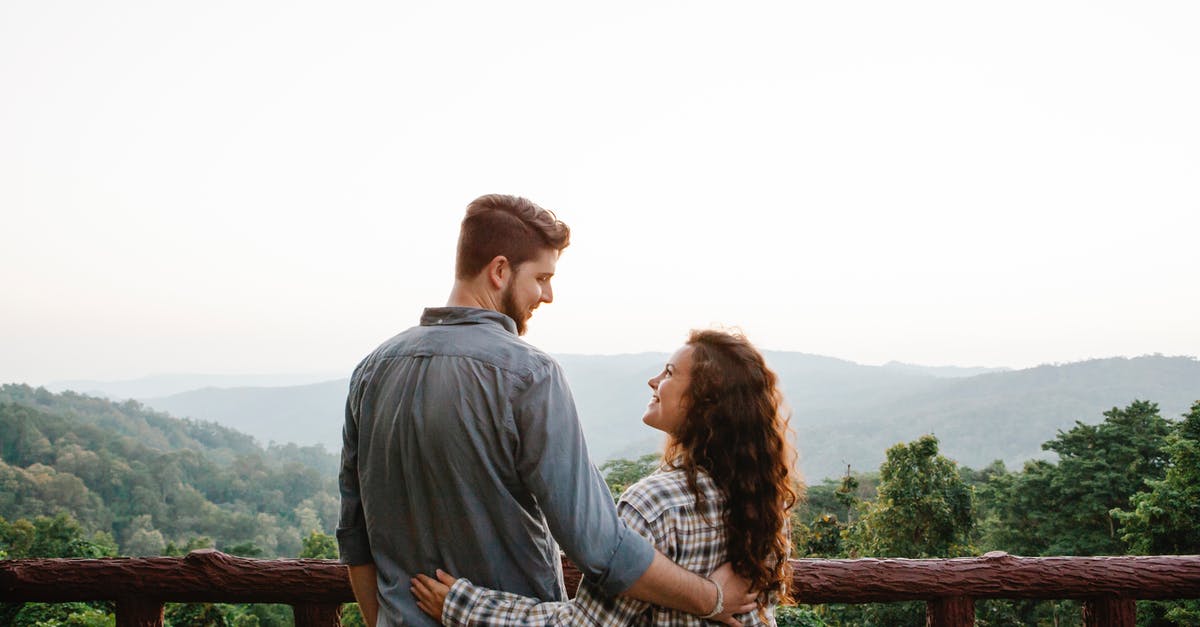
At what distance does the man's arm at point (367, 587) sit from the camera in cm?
171

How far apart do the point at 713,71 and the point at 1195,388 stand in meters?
31.6

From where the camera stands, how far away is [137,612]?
2.62 m

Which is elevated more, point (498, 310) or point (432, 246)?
point (432, 246)

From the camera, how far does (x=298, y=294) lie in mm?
40188

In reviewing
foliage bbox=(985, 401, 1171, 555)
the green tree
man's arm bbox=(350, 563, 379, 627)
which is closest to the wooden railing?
man's arm bbox=(350, 563, 379, 627)

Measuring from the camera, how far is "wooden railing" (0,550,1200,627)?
253cm

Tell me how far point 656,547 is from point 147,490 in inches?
1829

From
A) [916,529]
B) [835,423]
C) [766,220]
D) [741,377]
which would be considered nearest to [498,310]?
[741,377]

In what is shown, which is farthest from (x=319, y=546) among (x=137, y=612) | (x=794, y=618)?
(x=137, y=612)

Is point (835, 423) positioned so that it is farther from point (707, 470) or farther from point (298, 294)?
point (707, 470)

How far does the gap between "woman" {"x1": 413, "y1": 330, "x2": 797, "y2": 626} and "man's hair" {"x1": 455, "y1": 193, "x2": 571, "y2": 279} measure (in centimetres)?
42

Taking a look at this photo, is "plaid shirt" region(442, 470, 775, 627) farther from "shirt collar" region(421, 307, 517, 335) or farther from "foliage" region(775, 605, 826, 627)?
"foliage" region(775, 605, 826, 627)

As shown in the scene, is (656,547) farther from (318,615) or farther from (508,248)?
(318,615)

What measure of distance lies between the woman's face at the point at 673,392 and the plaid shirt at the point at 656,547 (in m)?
0.12
